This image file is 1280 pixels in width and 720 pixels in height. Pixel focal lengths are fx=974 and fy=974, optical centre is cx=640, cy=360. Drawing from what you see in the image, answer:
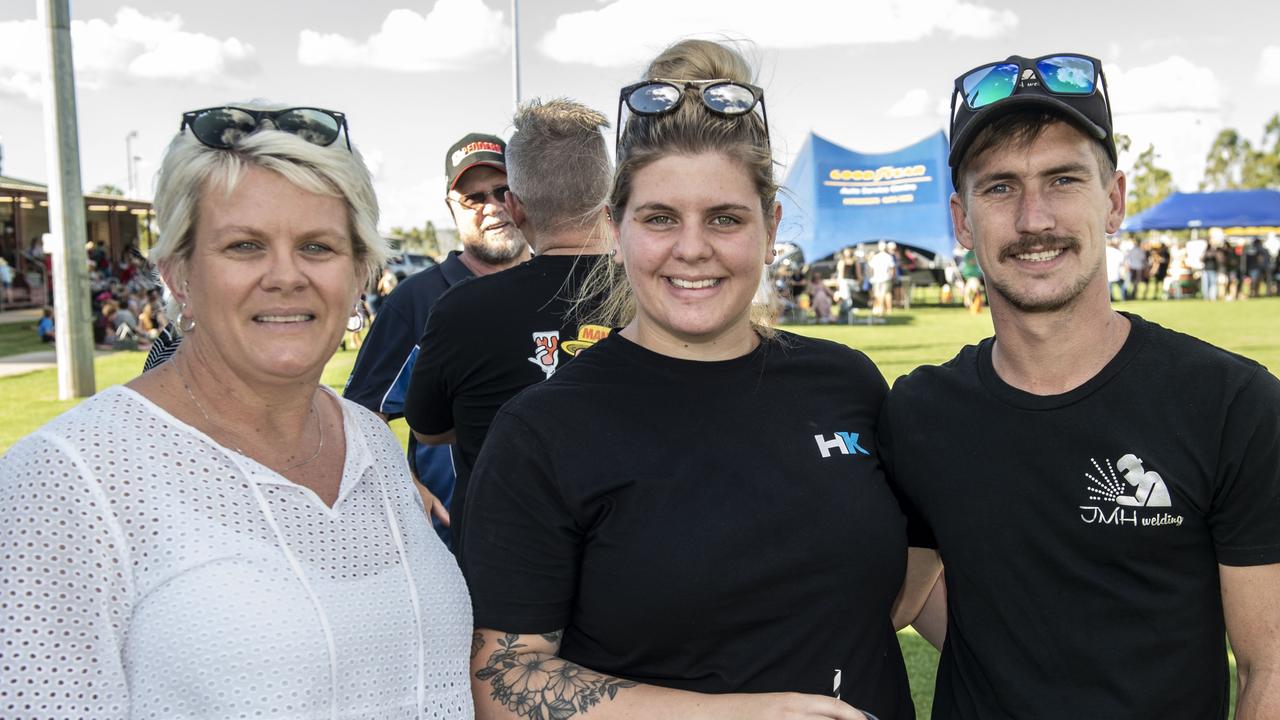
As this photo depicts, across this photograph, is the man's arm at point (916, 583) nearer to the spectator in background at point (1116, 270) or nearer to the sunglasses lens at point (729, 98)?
the sunglasses lens at point (729, 98)

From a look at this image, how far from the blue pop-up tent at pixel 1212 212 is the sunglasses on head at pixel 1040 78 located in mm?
36947

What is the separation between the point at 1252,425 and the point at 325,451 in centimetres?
195

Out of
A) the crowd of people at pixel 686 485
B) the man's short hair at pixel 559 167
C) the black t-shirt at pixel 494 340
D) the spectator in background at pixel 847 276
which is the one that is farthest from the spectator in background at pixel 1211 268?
the crowd of people at pixel 686 485

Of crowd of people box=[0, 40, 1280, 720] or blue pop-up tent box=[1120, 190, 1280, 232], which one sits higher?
blue pop-up tent box=[1120, 190, 1280, 232]

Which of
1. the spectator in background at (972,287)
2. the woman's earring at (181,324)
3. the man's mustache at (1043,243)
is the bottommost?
the spectator in background at (972,287)

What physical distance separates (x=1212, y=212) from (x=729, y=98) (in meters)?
39.0

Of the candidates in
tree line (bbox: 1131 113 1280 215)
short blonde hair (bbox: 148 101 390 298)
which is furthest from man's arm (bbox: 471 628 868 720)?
tree line (bbox: 1131 113 1280 215)

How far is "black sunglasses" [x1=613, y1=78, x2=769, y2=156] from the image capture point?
88.7 inches

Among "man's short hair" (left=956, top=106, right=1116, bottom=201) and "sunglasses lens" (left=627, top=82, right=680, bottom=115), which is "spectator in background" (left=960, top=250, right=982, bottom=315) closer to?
"man's short hair" (left=956, top=106, right=1116, bottom=201)

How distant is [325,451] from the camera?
2191 mm

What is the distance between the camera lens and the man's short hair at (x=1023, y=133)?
7.60 ft

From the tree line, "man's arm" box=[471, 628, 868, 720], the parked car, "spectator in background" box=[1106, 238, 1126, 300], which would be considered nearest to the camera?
"man's arm" box=[471, 628, 868, 720]

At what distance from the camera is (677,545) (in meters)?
1.97

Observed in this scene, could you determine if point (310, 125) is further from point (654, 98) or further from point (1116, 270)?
point (1116, 270)
